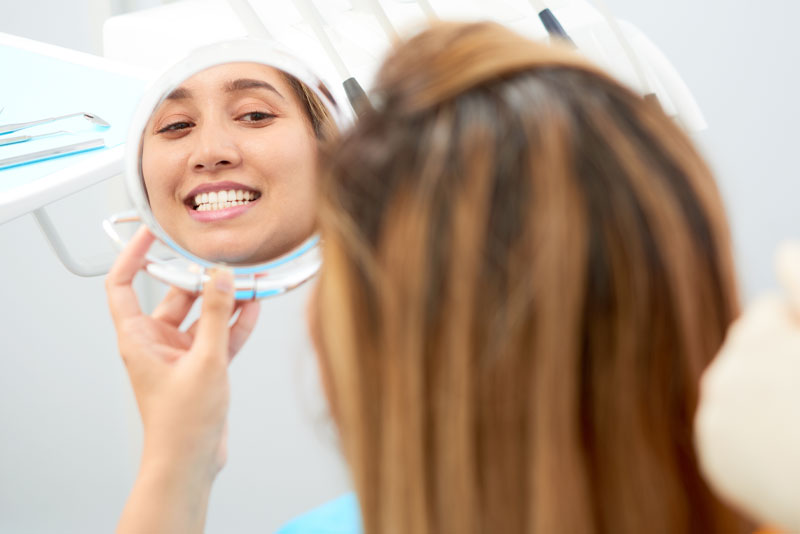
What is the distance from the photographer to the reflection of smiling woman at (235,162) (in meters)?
0.87

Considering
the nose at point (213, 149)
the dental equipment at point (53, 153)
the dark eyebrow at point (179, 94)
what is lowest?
the nose at point (213, 149)

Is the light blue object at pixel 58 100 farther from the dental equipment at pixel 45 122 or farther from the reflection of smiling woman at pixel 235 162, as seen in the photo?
the reflection of smiling woman at pixel 235 162

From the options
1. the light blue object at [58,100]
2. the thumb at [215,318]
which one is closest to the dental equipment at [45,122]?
the light blue object at [58,100]

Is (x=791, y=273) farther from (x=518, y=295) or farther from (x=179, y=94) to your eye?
(x=179, y=94)

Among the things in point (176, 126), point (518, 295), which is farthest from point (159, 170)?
point (518, 295)

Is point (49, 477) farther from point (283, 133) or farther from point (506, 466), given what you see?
point (506, 466)

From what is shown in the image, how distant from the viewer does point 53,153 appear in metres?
1.01

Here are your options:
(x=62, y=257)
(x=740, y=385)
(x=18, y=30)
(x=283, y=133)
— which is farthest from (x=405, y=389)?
(x=18, y=30)

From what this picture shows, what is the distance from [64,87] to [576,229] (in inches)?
36.2

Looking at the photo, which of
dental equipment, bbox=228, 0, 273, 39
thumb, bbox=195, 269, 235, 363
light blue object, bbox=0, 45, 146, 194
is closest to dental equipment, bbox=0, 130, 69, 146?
light blue object, bbox=0, 45, 146, 194

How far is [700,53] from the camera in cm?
189

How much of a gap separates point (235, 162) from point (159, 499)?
0.34 metres

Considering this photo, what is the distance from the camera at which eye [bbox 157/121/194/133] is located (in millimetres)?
872

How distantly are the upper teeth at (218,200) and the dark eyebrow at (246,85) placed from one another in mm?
96
